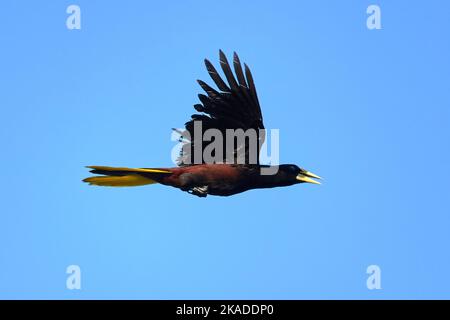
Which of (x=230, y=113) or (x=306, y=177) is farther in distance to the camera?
(x=306, y=177)

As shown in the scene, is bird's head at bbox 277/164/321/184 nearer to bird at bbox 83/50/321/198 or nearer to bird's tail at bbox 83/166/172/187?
bird at bbox 83/50/321/198

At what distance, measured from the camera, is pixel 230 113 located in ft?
→ 45.1

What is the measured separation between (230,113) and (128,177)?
5.88 ft

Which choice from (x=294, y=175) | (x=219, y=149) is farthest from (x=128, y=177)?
(x=294, y=175)

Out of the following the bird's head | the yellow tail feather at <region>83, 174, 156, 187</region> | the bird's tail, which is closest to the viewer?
the bird's tail

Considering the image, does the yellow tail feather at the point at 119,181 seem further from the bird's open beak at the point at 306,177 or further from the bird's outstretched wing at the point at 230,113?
the bird's open beak at the point at 306,177

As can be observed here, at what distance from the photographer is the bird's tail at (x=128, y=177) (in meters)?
13.2

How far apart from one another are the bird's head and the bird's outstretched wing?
670mm

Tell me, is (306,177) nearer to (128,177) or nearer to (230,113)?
(230,113)

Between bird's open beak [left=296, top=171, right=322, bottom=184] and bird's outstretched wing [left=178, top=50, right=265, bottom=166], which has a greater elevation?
bird's outstretched wing [left=178, top=50, right=265, bottom=166]

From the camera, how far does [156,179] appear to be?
13594 millimetres

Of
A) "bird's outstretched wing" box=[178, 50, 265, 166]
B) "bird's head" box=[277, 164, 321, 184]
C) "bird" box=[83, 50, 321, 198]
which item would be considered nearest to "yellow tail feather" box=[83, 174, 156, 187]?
"bird" box=[83, 50, 321, 198]

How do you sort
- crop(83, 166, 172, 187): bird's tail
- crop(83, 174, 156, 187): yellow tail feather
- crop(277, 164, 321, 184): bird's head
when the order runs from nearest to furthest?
crop(83, 166, 172, 187): bird's tail → crop(83, 174, 156, 187): yellow tail feather → crop(277, 164, 321, 184): bird's head

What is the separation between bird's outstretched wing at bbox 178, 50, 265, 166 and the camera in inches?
538
